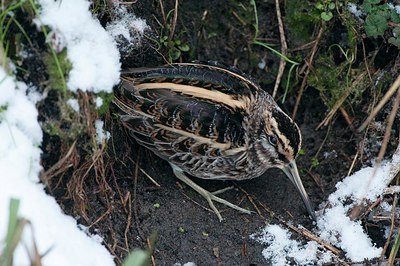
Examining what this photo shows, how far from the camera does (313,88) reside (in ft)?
16.3

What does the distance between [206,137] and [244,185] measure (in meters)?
0.67

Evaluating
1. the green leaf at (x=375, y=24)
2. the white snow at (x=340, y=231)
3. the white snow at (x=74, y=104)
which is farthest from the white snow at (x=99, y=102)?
the green leaf at (x=375, y=24)

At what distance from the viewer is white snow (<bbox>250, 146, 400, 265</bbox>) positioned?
4.23 metres

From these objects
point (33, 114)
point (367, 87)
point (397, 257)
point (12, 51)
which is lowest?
point (397, 257)

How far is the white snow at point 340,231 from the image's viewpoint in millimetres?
4234

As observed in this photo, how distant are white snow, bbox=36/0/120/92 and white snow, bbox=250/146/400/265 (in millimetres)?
1296

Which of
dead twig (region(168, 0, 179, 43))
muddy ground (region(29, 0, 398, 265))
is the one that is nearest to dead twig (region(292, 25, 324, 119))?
muddy ground (region(29, 0, 398, 265))

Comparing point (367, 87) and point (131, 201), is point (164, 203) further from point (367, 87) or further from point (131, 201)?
point (367, 87)

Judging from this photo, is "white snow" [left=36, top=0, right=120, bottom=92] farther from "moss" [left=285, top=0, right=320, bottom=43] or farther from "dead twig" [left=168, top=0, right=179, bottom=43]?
"moss" [left=285, top=0, right=320, bottom=43]

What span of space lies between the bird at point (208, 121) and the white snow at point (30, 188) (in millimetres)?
745

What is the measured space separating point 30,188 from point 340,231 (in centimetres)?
185

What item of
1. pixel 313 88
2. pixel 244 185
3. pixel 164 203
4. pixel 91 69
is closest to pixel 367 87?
pixel 313 88

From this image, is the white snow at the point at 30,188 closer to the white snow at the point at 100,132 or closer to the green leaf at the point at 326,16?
the white snow at the point at 100,132

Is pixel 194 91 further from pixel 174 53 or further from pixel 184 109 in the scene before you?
pixel 174 53
